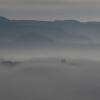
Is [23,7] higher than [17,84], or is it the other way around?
[23,7]

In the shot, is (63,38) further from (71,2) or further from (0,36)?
(0,36)

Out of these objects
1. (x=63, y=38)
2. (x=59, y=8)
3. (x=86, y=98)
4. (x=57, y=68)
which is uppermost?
(x=59, y=8)

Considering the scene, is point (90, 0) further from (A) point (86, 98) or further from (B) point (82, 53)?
(A) point (86, 98)

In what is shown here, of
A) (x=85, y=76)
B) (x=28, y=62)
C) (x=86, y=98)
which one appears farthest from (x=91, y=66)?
(x=28, y=62)

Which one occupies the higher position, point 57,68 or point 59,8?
point 59,8

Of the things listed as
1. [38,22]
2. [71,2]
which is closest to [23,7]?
[38,22]

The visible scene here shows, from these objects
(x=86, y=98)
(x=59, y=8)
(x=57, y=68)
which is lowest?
(x=86, y=98)
